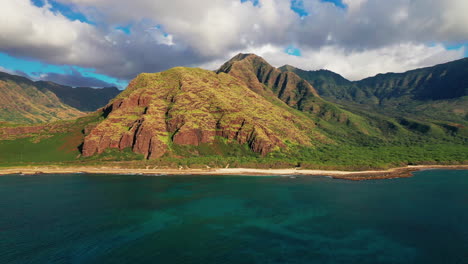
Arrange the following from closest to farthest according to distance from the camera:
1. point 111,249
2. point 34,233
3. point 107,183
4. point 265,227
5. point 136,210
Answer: point 111,249 → point 34,233 → point 265,227 → point 136,210 → point 107,183

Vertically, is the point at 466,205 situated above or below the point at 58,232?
above

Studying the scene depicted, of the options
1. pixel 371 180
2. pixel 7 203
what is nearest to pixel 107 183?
pixel 7 203

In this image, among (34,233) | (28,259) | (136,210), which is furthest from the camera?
(136,210)

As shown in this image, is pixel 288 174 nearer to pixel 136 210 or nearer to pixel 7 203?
pixel 136 210

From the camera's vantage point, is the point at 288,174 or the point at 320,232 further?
the point at 288,174

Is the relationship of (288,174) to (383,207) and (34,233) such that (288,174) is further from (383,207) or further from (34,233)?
(34,233)

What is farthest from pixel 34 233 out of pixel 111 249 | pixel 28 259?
pixel 111 249
